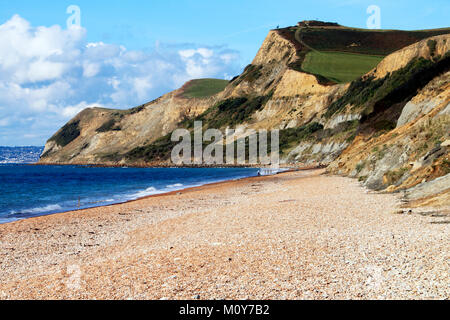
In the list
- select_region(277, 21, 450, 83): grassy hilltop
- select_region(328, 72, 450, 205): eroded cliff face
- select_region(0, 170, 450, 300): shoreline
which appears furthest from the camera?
select_region(277, 21, 450, 83): grassy hilltop

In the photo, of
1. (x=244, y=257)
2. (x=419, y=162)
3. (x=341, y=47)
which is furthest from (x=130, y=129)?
(x=244, y=257)

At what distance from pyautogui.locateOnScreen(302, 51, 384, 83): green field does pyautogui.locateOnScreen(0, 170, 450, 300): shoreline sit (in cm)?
10061

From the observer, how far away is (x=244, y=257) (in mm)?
9477

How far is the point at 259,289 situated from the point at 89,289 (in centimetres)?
326

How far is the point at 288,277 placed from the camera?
7.80m

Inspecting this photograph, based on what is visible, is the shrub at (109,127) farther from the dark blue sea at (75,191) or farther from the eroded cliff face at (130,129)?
the dark blue sea at (75,191)

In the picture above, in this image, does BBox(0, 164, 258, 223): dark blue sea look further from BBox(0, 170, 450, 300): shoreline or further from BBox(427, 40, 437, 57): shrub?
BBox(427, 40, 437, 57): shrub

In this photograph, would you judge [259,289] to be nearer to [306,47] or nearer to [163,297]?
[163,297]

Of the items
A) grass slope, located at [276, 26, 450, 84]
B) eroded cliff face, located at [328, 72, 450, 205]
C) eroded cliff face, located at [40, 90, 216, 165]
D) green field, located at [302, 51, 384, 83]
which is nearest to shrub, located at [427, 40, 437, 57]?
eroded cliff face, located at [328, 72, 450, 205]

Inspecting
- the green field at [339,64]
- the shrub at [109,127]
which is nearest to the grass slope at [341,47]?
the green field at [339,64]

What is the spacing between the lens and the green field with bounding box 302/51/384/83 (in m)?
115

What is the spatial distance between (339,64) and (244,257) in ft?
409

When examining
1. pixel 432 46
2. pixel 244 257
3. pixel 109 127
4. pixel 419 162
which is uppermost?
pixel 432 46

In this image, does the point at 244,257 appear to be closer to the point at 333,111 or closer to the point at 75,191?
the point at 75,191
